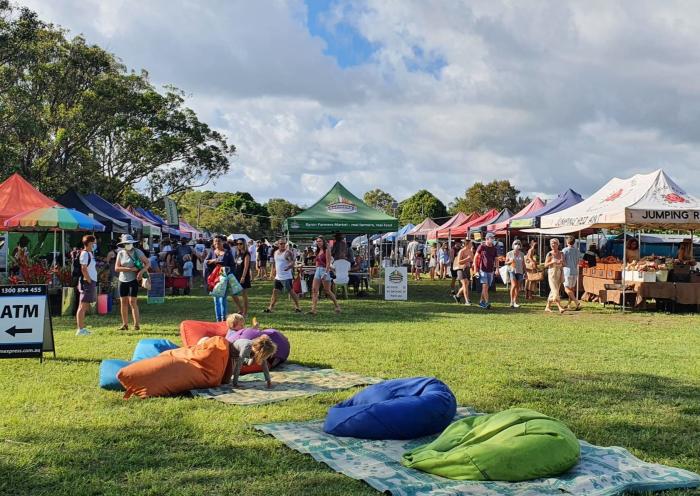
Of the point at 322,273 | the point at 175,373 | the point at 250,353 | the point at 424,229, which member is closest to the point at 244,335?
the point at 250,353

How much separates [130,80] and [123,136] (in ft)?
11.0

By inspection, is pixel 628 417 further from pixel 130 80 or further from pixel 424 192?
pixel 424 192

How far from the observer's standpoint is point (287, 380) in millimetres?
7508

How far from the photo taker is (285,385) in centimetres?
726

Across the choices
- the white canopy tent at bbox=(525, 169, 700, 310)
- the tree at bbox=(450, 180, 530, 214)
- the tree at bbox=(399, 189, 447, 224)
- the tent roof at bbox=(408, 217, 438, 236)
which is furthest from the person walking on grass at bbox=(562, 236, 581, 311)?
the tree at bbox=(399, 189, 447, 224)

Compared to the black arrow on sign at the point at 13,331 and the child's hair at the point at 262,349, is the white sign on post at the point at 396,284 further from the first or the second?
the child's hair at the point at 262,349

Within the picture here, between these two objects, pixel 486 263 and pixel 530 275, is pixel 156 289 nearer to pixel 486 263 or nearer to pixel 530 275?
pixel 486 263

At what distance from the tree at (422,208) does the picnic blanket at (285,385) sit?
69.7 metres

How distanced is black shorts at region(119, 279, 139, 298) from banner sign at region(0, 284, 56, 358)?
2.26 meters

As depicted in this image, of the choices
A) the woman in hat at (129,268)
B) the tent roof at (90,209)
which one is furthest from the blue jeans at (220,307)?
A: the tent roof at (90,209)

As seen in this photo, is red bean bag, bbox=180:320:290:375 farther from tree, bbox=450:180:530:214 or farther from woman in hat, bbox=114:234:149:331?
tree, bbox=450:180:530:214

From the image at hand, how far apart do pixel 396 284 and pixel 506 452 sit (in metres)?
14.1

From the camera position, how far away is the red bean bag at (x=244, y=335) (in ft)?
26.1

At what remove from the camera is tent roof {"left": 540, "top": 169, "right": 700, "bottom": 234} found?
15.0 m
